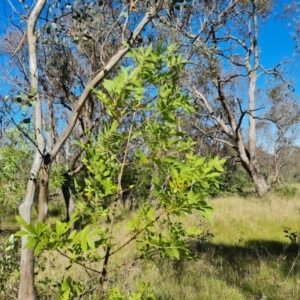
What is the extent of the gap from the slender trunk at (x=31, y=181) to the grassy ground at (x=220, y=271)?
18.2 inches

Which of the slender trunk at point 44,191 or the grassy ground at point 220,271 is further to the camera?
the grassy ground at point 220,271

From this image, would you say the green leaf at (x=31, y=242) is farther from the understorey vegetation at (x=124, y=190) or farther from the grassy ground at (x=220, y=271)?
the grassy ground at (x=220, y=271)

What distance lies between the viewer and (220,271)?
15.0ft

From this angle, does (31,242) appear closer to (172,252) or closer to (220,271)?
(172,252)

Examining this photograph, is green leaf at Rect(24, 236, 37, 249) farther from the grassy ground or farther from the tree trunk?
the tree trunk

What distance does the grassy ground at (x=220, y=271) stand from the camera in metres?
3.68

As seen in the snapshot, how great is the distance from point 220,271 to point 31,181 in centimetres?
326

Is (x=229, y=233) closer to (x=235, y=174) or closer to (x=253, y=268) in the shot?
(x=253, y=268)

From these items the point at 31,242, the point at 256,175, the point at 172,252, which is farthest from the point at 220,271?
the point at 256,175

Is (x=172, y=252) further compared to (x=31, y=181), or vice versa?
(x=31, y=181)

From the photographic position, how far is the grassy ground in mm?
3678

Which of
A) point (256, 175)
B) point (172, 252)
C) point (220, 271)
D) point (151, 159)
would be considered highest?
point (256, 175)

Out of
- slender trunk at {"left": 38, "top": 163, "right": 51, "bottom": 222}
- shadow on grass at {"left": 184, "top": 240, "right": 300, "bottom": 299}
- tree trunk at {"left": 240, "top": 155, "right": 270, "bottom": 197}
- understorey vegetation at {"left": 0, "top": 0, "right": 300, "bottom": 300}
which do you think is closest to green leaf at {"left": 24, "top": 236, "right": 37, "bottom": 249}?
understorey vegetation at {"left": 0, "top": 0, "right": 300, "bottom": 300}

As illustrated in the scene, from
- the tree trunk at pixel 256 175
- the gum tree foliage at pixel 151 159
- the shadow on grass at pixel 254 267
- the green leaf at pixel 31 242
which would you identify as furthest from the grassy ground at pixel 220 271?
the tree trunk at pixel 256 175
